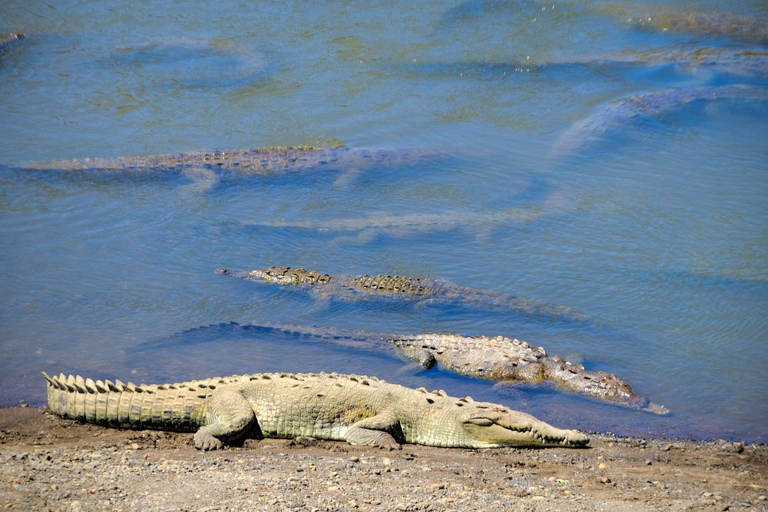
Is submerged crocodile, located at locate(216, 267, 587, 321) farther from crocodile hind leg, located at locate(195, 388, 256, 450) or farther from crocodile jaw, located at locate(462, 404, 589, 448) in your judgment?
crocodile hind leg, located at locate(195, 388, 256, 450)

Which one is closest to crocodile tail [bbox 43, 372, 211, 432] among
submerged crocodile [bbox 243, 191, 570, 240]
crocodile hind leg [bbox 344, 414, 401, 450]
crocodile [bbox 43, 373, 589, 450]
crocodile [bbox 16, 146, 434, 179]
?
crocodile [bbox 43, 373, 589, 450]

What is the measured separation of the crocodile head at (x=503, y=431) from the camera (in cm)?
674

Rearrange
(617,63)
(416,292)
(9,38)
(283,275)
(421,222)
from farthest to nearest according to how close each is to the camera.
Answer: (9,38), (617,63), (421,222), (283,275), (416,292)

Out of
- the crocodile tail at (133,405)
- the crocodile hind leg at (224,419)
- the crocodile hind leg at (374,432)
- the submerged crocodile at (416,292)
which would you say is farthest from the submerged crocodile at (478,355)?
the crocodile hind leg at (224,419)

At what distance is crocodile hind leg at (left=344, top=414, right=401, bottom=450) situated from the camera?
6.70 m

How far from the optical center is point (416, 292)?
32.5ft

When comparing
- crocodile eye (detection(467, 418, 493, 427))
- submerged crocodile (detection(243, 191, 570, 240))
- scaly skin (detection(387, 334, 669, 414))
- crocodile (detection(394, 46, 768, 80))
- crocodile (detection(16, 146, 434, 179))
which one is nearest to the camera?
crocodile eye (detection(467, 418, 493, 427))

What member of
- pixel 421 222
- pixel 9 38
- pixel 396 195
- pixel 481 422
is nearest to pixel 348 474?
pixel 481 422

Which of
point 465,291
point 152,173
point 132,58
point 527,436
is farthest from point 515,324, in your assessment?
point 132,58

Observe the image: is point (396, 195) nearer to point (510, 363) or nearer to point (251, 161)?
point (251, 161)

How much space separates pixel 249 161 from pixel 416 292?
→ 542 cm

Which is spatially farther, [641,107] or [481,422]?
[641,107]

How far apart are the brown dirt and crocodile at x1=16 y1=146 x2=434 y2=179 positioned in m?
7.23

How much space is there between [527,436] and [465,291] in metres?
3.45
